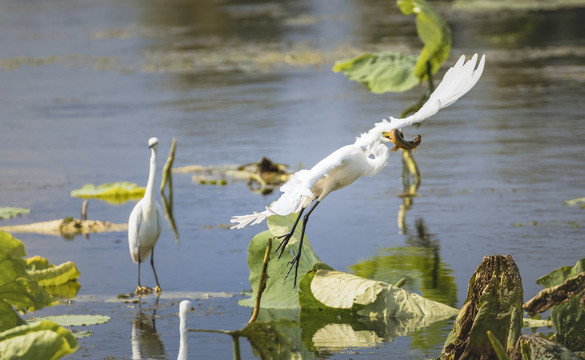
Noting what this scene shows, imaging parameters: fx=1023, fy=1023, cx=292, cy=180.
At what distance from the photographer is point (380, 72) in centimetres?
938

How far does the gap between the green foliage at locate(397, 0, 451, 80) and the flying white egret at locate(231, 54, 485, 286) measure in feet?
13.1

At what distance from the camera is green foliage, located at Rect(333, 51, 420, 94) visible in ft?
30.6

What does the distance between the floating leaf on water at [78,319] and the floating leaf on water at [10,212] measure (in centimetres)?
335

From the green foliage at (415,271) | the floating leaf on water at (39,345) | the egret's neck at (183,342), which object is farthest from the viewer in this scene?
the green foliage at (415,271)

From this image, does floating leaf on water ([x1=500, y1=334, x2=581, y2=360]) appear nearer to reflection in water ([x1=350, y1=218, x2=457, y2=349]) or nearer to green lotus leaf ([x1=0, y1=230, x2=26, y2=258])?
reflection in water ([x1=350, y1=218, x2=457, y2=349])

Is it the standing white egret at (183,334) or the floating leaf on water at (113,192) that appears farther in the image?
the floating leaf on water at (113,192)

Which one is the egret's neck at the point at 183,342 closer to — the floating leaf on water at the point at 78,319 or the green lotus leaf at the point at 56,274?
the floating leaf on water at the point at 78,319

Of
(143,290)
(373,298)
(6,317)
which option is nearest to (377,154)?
(373,298)

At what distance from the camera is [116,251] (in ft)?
27.6

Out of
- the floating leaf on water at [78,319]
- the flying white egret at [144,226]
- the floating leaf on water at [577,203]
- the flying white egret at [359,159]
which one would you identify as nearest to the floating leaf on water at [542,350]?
the flying white egret at [359,159]

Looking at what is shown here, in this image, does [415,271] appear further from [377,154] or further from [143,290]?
[377,154]

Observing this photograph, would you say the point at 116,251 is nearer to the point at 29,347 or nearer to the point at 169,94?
the point at 29,347

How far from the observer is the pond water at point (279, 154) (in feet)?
23.2

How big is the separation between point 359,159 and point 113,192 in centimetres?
561
